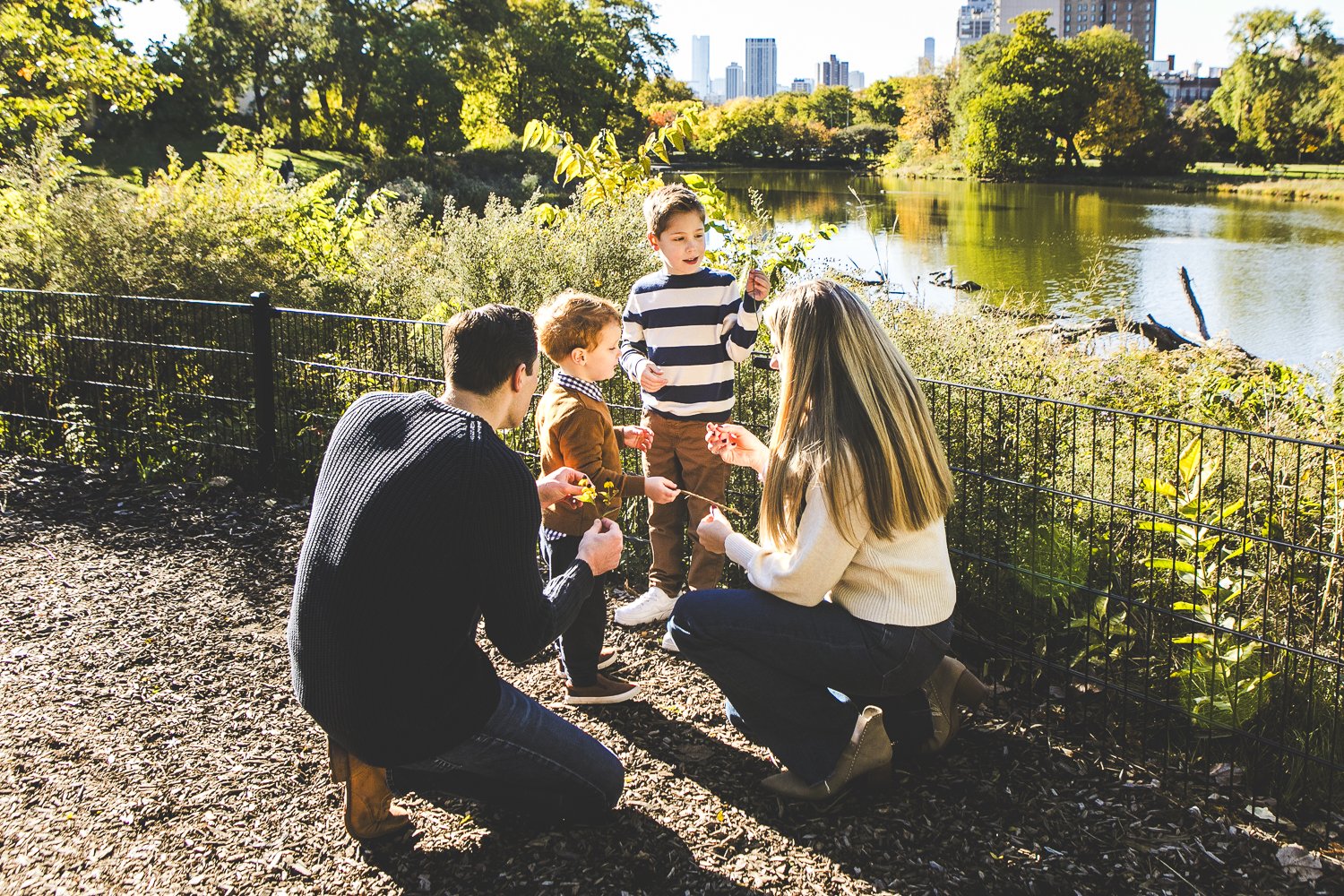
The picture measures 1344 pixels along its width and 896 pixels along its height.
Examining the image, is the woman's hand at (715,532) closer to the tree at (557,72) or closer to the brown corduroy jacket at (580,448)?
the brown corduroy jacket at (580,448)

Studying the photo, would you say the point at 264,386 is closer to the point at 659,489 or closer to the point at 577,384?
the point at 577,384

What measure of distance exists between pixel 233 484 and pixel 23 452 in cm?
180

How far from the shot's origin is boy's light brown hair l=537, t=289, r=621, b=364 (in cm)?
382

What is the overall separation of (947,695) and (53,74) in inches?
529

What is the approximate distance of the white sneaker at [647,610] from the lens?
4516mm

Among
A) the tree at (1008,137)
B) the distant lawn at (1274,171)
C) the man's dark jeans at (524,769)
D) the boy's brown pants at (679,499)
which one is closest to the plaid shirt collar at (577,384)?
the boy's brown pants at (679,499)

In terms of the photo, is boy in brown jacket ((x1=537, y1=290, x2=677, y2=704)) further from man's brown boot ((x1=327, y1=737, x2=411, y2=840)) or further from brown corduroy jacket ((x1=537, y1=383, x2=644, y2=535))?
man's brown boot ((x1=327, y1=737, x2=411, y2=840))

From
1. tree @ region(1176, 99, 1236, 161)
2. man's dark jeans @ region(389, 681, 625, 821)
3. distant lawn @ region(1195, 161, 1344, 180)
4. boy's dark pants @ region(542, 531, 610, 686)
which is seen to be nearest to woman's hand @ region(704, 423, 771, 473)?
boy's dark pants @ region(542, 531, 610, 686)

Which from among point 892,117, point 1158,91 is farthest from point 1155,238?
point 892,117

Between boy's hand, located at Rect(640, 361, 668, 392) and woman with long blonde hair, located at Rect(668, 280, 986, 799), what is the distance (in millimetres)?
1020

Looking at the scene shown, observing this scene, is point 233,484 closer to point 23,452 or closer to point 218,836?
point 23,452

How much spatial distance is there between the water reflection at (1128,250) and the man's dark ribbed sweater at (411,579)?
4.84 metres

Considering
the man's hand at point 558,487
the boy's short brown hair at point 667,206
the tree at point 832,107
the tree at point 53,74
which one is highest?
the tree at point 832,107

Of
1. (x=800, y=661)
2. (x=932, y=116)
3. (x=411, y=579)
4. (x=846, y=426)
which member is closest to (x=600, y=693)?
(x=800, y=661)
